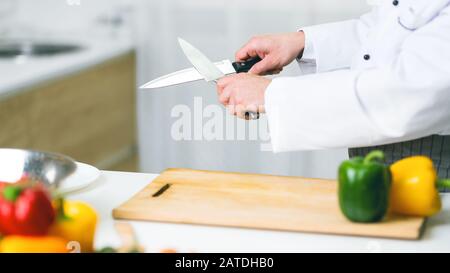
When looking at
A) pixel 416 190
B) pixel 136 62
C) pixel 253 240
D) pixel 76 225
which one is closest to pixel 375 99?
pixel 416 190

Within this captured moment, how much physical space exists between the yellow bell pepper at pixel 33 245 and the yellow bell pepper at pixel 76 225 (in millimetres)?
29

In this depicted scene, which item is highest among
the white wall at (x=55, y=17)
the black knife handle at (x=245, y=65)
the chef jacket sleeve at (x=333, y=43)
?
the white wall at (x=55, y=17)

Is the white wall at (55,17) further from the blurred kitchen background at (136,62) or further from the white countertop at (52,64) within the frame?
the white countertop at (52,64)

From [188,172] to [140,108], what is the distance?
4.81 ft

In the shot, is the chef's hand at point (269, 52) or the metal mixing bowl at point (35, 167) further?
the chef's hand at point (269, 52)

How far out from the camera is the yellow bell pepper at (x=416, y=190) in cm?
115

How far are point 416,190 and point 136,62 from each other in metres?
1.78

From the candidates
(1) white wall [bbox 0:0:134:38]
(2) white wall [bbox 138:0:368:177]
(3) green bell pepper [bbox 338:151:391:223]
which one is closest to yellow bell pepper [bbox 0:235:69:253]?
(3) green bell pepper [bbox 338:151:391:223]

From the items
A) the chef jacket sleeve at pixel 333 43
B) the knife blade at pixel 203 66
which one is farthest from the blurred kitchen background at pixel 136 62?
the knife blade at pixel 203 66

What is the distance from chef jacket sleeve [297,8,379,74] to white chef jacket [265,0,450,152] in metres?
0.28

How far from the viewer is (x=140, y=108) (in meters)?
2.82

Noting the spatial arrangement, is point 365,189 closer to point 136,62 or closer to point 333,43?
point 333,43

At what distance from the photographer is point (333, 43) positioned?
1682mm

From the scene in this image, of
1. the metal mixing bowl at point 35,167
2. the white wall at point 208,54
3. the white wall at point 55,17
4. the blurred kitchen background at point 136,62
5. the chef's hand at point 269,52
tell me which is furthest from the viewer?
the white wall at point 55,17
